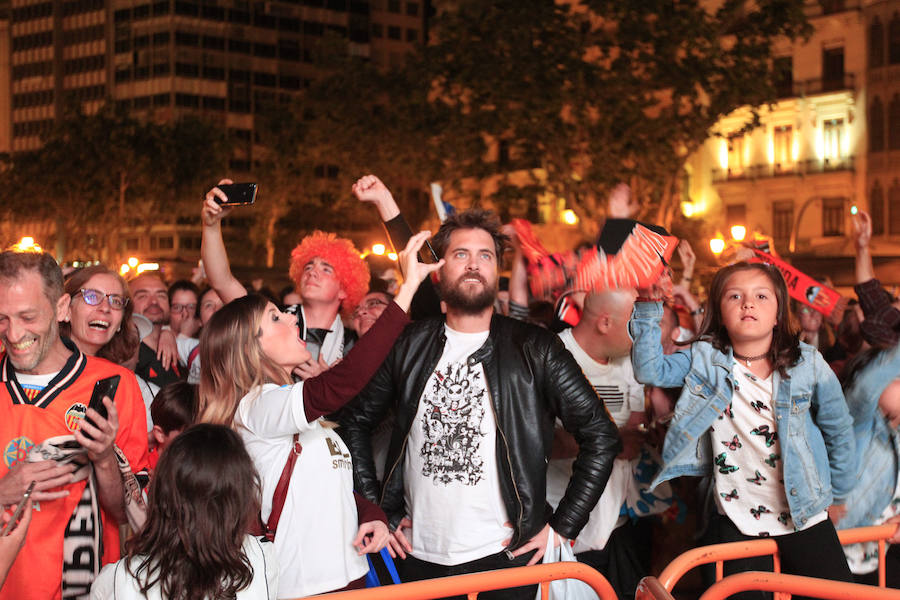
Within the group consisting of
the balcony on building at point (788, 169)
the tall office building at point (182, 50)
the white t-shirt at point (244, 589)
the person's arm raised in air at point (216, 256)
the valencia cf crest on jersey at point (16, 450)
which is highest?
the tall office building at point (182, 50)

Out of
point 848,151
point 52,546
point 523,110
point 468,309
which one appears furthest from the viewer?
→ point 848,151

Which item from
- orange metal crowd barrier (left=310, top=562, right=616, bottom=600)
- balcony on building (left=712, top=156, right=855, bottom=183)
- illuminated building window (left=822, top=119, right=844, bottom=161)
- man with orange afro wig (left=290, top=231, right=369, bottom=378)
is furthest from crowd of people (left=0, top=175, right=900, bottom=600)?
illuminated building window (left=822, top=119, right=844, bottom=161)

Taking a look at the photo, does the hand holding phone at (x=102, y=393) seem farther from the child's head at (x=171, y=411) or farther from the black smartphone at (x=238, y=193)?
the black smartphone at (x=238, y=193)

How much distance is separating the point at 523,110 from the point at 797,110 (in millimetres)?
23481

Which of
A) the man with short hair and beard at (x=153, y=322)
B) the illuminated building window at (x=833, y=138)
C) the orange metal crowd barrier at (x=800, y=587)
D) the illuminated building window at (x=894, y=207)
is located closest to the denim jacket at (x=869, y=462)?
the orange metal crowd barrier at (x=800, y=587)

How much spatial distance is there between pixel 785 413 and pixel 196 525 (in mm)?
2500

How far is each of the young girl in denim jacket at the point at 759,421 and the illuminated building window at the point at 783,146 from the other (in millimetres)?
40463

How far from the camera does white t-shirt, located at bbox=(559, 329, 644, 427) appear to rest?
16.1 ft

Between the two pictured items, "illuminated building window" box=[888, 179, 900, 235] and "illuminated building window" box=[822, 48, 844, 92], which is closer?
"illuminated building window" box=[888, 179, 900, 235]

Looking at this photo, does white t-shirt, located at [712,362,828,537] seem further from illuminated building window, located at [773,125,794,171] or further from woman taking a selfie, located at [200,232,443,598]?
illuminated building window, located at [773,125,794,171]

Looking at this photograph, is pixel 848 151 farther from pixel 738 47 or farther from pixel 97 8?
pixel 97 8

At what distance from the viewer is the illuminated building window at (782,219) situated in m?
41.4

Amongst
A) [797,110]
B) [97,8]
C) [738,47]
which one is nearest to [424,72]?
[738,47]

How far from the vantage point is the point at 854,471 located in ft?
13.3
